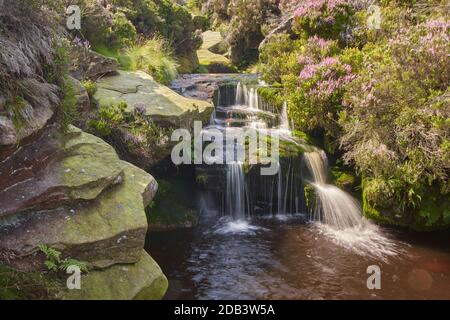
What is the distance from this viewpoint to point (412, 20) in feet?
50.0

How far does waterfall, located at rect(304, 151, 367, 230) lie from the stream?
0.03 meters

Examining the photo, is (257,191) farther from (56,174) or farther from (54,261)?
(54,261)

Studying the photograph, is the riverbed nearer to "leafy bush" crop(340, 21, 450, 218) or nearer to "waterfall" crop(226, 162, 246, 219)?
"waterfall" crop(226, 162, 246, 219)

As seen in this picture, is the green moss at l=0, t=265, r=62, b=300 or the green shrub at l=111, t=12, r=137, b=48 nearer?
the green moss at l=0, t=265, r=62, b=300

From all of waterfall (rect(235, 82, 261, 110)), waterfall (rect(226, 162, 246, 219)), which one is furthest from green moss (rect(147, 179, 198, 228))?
waterfall (rect(235, 82, 261, 110))

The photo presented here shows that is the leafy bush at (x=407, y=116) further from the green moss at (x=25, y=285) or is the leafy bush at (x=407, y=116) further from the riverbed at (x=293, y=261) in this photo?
the green moss at (x=25, y=285)

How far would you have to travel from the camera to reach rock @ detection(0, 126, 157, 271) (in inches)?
239

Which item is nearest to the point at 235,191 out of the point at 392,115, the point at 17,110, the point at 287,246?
the point at 287,246

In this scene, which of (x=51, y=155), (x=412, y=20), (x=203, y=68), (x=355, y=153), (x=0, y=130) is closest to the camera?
(x=0, y=130)

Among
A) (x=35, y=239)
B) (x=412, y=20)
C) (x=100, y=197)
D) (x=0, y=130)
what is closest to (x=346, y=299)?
(x=100, y=197)

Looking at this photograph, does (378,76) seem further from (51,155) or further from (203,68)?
(203,68)

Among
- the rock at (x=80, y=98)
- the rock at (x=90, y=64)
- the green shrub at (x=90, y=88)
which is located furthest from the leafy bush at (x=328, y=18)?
the rock at (x=80, y=98)

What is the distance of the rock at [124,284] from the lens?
6184 mm
